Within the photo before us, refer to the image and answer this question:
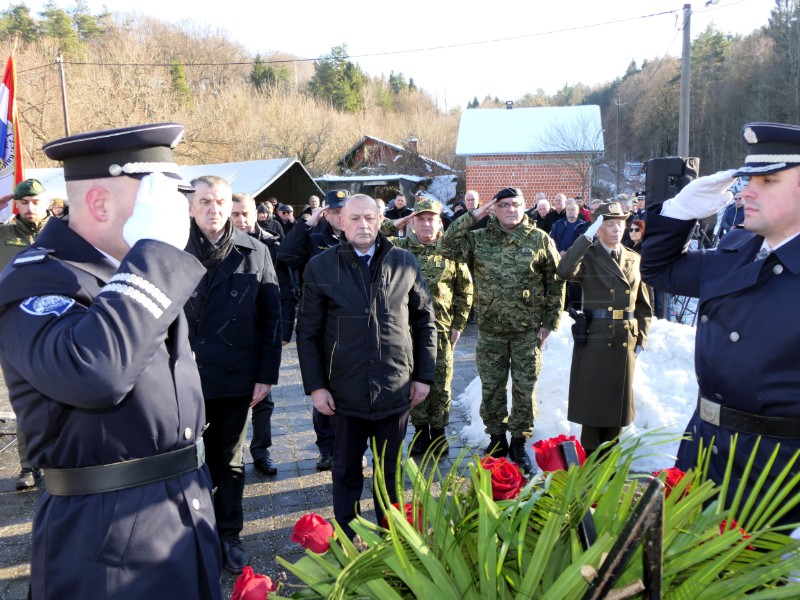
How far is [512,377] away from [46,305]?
389 cm

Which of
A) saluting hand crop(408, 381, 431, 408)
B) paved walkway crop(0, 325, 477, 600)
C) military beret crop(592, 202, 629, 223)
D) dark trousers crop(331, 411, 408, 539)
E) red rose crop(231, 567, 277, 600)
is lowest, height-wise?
paved walkway crop(0, 325, 477, 600)

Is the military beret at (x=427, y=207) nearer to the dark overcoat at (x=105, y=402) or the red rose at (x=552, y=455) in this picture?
the dark overcoat at (x=105, y=402)

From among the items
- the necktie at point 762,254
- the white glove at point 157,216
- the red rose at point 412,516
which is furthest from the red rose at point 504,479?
the necktie at point 762,254

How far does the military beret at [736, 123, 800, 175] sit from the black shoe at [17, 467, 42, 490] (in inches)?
183

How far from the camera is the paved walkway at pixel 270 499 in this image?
3455 mm

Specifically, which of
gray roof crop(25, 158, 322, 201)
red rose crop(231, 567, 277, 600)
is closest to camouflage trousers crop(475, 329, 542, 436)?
red rose crop(231, 567, 277, 600)

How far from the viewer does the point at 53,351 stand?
1391mm

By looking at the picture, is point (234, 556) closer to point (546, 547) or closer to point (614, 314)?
point (546, 547)

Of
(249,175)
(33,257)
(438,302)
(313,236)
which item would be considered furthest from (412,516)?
(249,175)

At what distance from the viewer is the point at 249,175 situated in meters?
17.7

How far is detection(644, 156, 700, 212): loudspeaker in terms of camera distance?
113 inches

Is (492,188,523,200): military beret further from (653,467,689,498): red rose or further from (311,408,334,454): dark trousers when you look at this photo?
(653,467,689,498): red rose

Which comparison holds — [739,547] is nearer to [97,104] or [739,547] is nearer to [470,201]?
[470,201]

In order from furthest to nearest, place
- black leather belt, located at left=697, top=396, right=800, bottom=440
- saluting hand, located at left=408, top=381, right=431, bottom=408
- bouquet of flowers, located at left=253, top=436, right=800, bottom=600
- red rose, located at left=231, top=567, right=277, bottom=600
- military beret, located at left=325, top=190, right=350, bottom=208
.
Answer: military beret, located at left=325, top=190, right=350, bottom=208 < saluting hand, located at left=408, top=381, right=431, bottom=408 < black leather belt, located at left=697, top=396, right=800, bottom=440 < red rose, located at left=231, top=567, right=277, bottom=600 < bouquet of flowers, located at left=253, top=436, right=800, bottom=600
